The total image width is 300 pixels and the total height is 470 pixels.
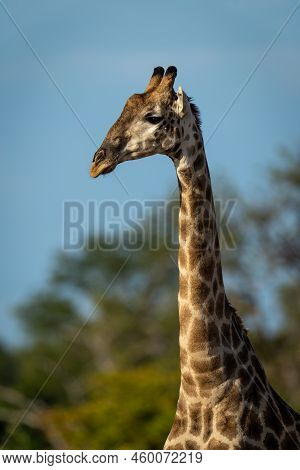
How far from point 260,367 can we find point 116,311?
2701 centimetres

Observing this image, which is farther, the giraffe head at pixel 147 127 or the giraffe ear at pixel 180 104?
the giraffe ear at pixel 180 104

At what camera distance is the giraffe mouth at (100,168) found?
5820 millimetres

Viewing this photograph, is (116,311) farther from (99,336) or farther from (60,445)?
(60,445)

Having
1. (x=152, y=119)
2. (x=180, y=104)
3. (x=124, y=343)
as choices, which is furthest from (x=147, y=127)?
(x=124, y=343)

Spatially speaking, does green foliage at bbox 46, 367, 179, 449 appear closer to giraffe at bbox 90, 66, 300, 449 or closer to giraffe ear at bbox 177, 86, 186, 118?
giraffe at bbox 90, 66, 300, 449

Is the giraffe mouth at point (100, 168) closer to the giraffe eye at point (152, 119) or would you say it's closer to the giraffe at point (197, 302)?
the giraffe at point (197, 302)

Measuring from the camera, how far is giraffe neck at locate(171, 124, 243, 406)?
6.00m

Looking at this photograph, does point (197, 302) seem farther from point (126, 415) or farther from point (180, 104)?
point (126, 415)

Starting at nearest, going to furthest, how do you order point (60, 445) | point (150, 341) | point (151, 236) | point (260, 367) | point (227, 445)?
point (227, 445) → point (260, 367) → point (60, 445) → point (151, 236) → point (150, 341)

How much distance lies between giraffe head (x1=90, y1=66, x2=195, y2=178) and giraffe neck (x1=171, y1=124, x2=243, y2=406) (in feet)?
0.40

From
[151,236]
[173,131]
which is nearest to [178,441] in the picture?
[173,131]

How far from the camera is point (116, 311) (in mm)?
33344

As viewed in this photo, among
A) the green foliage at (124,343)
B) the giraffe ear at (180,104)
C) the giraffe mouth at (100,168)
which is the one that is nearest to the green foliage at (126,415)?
the green foliage at (124,343)

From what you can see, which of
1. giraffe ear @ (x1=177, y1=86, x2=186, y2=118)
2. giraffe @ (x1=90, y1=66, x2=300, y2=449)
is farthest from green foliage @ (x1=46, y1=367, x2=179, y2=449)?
giraffe ear @ (x1=177, y1=86, x2=186, y2=118)
